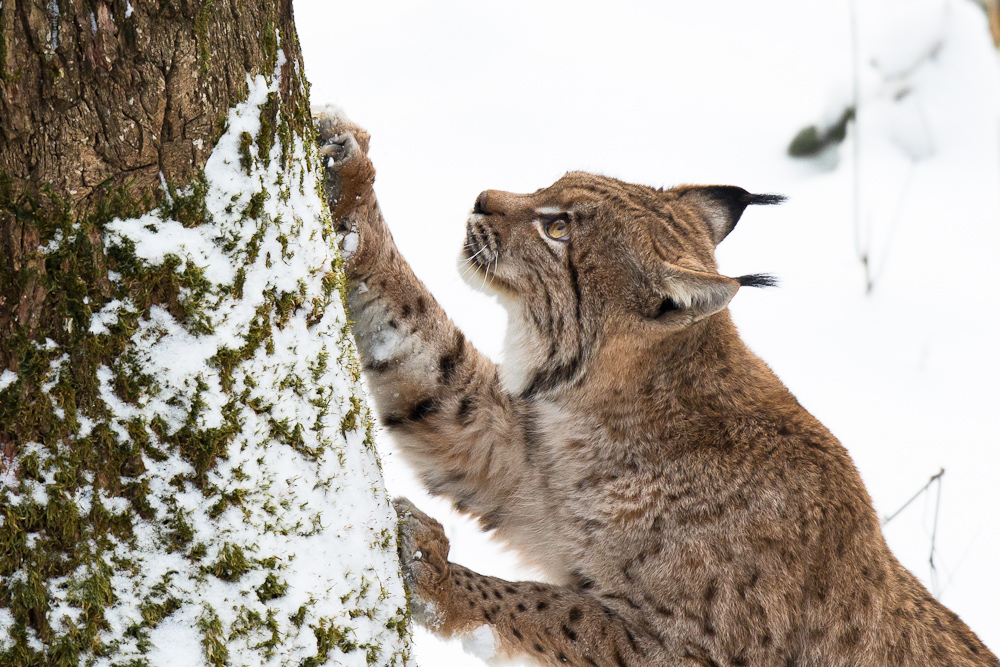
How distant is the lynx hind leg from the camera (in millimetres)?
2750

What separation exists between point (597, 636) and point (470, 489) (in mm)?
766

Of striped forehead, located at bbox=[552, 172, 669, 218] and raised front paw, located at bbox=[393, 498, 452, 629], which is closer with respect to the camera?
raised front paw, located at bbox=[393, 498, 452, 629]

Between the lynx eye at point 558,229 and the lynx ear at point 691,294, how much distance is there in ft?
1.55

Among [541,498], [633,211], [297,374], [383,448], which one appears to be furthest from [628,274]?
[297,374]

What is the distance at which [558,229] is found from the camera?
11.4 ft

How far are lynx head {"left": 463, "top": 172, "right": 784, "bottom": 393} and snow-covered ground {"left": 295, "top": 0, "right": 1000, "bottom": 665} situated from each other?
60.3 inches

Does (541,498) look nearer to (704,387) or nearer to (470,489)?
(470,489)

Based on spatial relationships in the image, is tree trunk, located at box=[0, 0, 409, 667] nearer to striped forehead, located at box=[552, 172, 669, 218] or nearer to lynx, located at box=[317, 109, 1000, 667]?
lynx, located at box=[317, 109, 1000, 667]

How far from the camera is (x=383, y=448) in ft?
11.0

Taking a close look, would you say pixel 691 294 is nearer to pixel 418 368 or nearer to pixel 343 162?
pixel 418 368

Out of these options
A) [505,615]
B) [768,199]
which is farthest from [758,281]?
[505,615]

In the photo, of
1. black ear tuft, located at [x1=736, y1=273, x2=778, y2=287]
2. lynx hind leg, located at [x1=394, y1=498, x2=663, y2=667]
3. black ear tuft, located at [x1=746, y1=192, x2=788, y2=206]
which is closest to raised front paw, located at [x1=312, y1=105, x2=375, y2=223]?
lynx hind leg, located at [x1=394, y1=498, x2=663, y2=667]

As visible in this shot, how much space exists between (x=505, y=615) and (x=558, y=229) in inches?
56.4

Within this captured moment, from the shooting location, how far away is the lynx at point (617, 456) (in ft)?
9.62
